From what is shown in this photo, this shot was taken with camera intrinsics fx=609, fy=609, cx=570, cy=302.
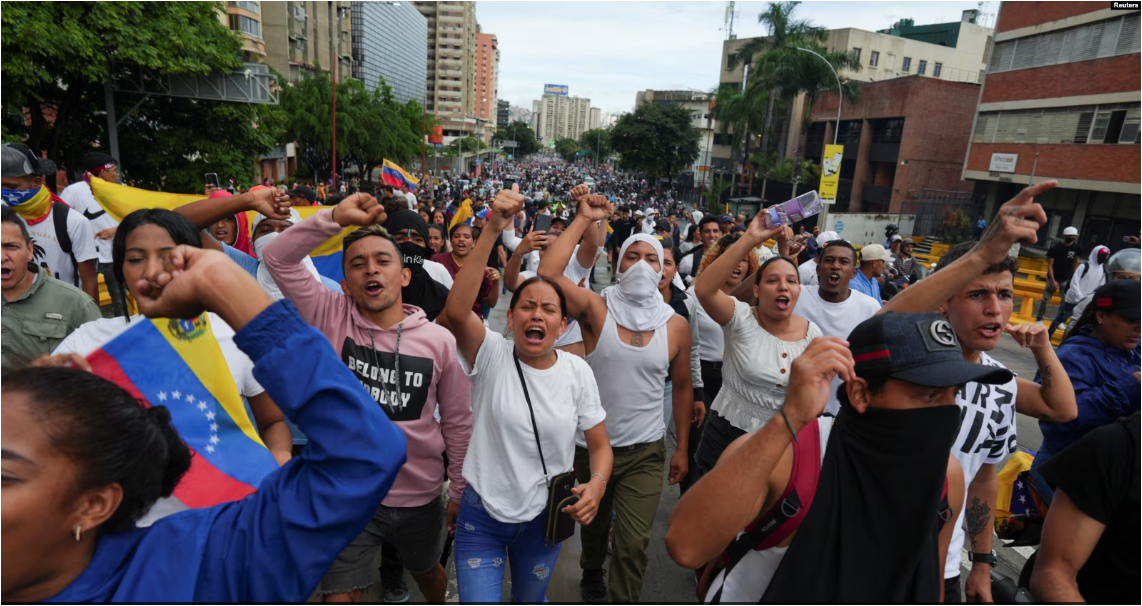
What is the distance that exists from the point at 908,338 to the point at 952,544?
1.41 meters

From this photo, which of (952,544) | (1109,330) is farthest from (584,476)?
(1109,330)

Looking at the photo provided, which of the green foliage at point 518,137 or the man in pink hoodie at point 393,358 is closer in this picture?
the man in pink hoodie at point 393,358

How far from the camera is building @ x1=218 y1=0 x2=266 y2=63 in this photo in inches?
1606

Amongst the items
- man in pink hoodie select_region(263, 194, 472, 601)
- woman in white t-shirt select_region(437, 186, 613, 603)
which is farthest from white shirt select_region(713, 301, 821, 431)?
man in pink hoodie select_region(263, 194, 472, 601)

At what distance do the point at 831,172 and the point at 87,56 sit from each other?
1774 cm

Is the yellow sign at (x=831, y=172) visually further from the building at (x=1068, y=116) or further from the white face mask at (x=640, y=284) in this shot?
the building at (x=1068, y=116)

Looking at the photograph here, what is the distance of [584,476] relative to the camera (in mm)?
3561

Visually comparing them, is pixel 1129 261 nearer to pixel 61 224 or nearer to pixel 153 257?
pixel 153 257

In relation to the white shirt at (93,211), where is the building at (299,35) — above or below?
above

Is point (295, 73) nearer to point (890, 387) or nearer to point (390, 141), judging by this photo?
point (390, 141)

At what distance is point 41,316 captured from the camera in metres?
2.77

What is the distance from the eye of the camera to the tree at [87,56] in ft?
42.0

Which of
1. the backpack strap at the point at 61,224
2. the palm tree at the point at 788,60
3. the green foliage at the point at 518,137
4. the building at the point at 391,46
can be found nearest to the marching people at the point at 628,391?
the backpack strap at the point at 61,224

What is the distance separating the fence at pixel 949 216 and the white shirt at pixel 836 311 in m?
28.3
